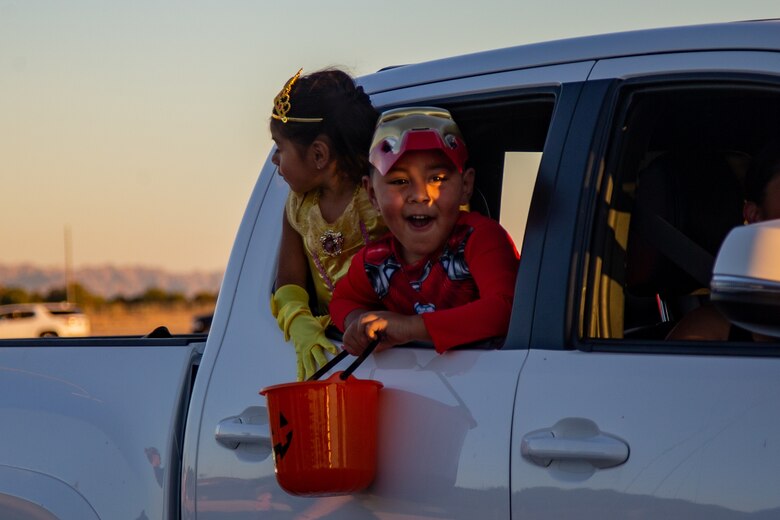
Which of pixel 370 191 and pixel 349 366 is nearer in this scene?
pixel 349 366

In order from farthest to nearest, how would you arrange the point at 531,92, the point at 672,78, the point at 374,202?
A: the point at 374,202
the point at 531,92
the point at 672,78

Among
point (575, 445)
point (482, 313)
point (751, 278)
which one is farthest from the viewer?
point (482, 313)

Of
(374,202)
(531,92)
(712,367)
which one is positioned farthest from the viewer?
(374,202)

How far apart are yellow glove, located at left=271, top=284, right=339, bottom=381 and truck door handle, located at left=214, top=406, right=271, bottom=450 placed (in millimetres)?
135

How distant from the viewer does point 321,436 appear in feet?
9.09

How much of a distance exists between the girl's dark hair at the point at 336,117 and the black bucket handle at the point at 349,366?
733 millimetres

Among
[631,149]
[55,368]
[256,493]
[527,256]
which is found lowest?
[256,493]

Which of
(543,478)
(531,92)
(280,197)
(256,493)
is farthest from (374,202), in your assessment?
(543,478)

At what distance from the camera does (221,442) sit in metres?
3.14

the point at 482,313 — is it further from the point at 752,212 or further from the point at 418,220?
the point at 752,212

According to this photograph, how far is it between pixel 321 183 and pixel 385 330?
2.64 ft

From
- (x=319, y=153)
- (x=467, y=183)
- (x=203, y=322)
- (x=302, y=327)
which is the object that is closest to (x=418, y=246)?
(x=467, y=183)

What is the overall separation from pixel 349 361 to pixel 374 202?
0.51m

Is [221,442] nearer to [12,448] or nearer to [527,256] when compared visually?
[12,448]
